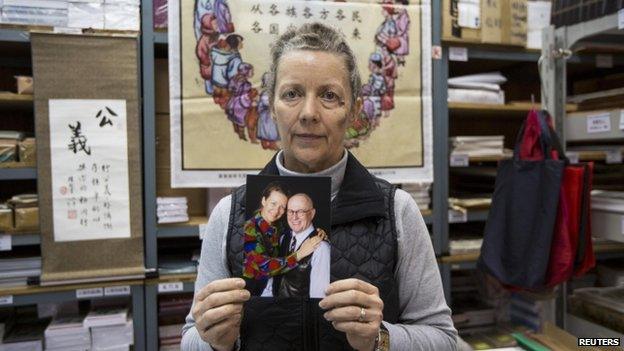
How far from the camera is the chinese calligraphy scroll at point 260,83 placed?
2109 mm

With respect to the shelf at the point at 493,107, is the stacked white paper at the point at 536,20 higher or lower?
higher

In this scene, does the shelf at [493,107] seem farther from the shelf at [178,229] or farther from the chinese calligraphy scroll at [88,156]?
the chinese calligraphy scroll at [88,156]

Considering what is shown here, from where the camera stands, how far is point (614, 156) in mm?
2471

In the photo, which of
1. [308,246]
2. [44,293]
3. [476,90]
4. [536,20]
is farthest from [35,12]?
[536,20]

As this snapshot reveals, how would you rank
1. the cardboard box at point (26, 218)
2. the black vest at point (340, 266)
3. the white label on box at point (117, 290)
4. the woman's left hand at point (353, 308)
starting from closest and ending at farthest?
1. the woman's left hand at point (353, 308)
2. the black vest at point (340, 266)
3. the cardboard box at point (26, 218)
4. the white label on box at point (117, 290)

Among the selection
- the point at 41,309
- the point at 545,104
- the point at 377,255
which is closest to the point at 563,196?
the point at 545,104

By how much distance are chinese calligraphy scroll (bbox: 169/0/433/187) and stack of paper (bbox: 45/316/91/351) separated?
0.83 meters

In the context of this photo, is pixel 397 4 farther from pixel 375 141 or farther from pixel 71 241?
pixel 71 241

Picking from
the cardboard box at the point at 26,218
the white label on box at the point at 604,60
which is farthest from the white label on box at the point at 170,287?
the white label on box at the point at 604,60

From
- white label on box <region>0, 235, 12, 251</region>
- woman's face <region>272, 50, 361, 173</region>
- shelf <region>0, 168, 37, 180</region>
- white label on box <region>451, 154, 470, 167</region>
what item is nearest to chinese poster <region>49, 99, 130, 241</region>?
shelf <region>0, 168, 37, 180</region>

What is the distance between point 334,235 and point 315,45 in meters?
0.43

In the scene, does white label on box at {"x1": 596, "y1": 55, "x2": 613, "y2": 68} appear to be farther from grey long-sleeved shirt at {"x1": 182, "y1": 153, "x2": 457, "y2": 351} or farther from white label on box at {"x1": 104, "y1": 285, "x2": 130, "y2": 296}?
white label on box at {"x1": 104, "y1": 285, "x2": 130, "y2": 296}

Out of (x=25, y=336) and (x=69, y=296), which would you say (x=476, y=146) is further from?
(x=25, y=336)

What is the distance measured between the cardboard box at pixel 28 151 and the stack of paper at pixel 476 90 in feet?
7.05
